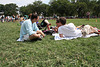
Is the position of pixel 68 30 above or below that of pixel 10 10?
below

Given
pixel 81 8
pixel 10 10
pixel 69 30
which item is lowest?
pixel 69 30

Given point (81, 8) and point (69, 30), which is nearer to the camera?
point (69, 30)

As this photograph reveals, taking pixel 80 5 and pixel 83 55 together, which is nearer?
pixel 83 55

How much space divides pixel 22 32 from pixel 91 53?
9.68ft

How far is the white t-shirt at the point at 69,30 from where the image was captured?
440 cm

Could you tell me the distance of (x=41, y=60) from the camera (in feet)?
8.21

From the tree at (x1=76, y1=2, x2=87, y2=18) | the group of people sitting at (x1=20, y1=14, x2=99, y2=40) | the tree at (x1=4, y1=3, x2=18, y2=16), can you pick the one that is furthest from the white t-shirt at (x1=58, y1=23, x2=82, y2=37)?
the tree at (x1=4, y1=3, x2=18, y2=16)

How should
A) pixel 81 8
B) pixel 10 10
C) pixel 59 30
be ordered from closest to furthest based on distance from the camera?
pixel 59 30 < pixel 81 8 < pixel 10 10

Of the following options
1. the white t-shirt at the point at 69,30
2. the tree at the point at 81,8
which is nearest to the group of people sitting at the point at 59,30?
the white t-shirt at the point at 69,30

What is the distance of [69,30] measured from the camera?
4.49m

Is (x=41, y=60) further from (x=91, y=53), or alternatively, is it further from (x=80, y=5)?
(x=80, y=5)

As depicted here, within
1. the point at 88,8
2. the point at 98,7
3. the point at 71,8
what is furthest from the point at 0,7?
the point at 98,7

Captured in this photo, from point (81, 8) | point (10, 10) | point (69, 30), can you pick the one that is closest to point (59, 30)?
point (69, 30)

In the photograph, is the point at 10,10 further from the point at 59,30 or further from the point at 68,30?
the point at 68,30
